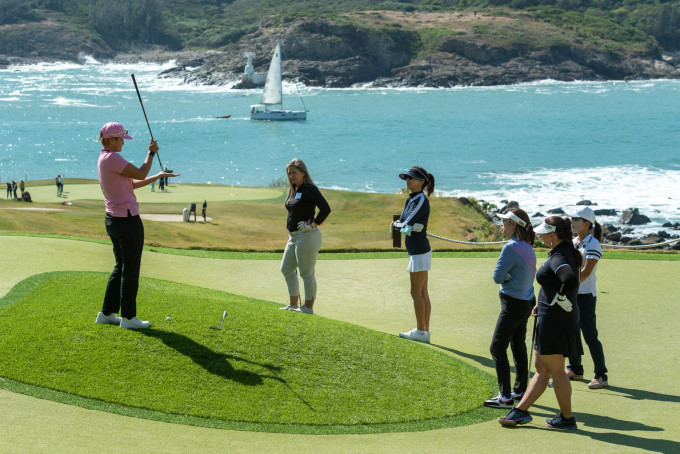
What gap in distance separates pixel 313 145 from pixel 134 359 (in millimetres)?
73112

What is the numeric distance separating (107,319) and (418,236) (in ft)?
12.8

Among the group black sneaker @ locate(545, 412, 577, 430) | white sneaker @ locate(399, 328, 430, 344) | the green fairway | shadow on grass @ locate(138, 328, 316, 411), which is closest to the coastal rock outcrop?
the green fairway

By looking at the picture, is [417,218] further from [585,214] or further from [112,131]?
[112,131]

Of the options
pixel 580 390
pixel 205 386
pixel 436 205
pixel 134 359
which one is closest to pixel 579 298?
pixel 580 390

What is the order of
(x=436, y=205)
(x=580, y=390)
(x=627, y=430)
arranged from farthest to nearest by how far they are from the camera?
(x=436, y=205) → (x=580, y=390) → (x=627, y=430)

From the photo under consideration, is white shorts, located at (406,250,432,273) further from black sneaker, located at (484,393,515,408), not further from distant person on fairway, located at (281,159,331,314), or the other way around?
black sneaker, located at (484,393,515,408)

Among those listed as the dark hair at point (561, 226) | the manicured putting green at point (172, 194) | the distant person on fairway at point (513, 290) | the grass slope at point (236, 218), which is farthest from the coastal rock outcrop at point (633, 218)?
the dark hair at point (561, 226)

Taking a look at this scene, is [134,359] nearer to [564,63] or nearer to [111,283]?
[111,283]

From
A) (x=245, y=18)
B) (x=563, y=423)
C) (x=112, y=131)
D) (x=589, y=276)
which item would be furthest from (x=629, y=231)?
(x=245, y=18)

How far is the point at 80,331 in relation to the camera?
866 centimetres

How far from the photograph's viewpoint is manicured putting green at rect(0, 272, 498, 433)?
7727 millimetres

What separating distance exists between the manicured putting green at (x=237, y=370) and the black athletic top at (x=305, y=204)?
4.55ft

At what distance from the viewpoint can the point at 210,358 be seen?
8.41m

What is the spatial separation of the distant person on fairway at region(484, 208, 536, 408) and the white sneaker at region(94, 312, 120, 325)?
4025 mm
